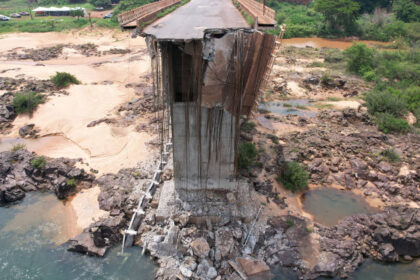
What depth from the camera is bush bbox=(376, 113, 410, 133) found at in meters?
16.1

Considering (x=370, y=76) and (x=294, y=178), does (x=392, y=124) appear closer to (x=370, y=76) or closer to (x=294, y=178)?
(x=294, y=178)

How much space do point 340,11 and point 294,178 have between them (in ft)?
124

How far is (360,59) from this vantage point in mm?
25859

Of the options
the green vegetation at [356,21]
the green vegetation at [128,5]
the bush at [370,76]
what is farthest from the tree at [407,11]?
the green vegetation at [128,5]

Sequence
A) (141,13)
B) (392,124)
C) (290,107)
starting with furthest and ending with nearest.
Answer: (290,107), (392,124), (141,13)

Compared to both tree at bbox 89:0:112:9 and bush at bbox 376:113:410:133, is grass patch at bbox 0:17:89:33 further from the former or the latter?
bush at bbox 376:113:410:133

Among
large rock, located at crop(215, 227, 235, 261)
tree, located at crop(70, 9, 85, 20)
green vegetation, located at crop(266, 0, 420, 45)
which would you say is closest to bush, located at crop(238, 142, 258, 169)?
large rock, located at crop(215, 227, 235, 261)

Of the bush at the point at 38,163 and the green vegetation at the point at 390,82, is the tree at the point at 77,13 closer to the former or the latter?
the green vegetation at the point at 390,82

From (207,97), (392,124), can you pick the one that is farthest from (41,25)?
(392,124)

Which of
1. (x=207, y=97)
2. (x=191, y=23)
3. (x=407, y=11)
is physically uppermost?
(x=407, y=11)

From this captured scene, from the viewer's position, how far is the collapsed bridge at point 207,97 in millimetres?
7379

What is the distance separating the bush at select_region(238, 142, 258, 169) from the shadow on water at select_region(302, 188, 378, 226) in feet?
8.83

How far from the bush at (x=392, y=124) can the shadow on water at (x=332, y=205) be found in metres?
6.79

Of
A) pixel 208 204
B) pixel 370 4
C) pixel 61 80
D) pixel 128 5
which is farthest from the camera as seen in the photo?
pixel 128 5
